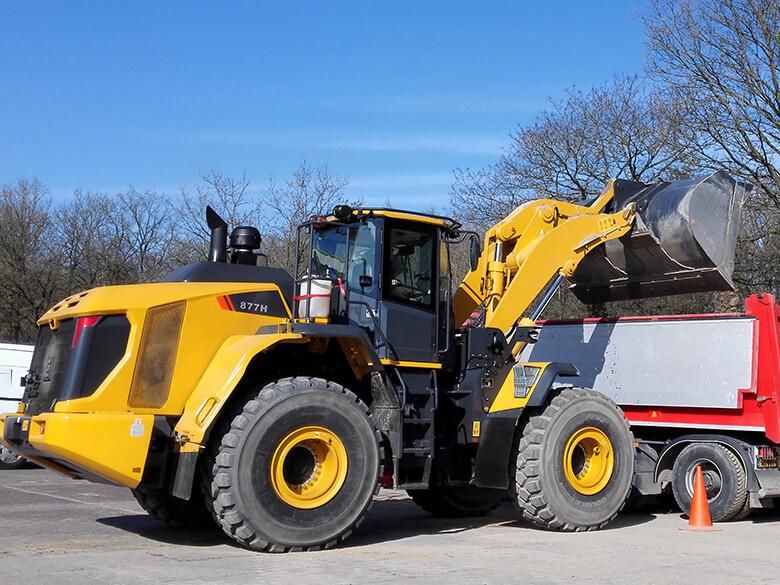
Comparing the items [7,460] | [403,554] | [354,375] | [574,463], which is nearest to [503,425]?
[574,463]

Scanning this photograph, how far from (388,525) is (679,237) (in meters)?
4.49

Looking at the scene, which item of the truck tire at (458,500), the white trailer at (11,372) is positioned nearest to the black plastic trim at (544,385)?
the truck tire at (458,500)

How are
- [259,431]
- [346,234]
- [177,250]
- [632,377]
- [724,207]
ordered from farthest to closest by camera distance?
[177,250], [632,377], [724,207], [346,234], [259,431]

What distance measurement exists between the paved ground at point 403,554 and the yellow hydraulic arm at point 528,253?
232cm

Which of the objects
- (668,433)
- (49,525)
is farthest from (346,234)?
(668,433)

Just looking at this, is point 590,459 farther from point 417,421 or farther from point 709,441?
point 417,421

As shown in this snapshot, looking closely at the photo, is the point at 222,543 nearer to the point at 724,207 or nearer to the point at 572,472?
the point at 572,472

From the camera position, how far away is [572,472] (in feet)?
34.0

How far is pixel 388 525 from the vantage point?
1095cm

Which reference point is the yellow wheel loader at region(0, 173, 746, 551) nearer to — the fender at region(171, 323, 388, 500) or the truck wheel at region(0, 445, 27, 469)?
the fender at region(171, 323, 388, 500)

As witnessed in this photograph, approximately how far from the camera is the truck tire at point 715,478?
11227 millimetres

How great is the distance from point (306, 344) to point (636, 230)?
4.29 metres

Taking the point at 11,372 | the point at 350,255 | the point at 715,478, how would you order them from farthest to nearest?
1. the point at 11,372
2. the point at 715,478
3. the point at 350,255

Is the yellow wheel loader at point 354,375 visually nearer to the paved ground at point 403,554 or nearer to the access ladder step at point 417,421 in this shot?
the access ladder step at point 417,421
